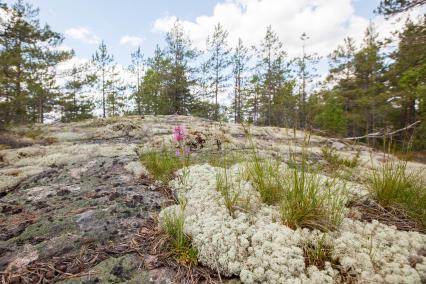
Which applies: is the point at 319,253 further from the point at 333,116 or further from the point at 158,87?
the point at 333,116

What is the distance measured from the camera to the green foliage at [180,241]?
1.95 m

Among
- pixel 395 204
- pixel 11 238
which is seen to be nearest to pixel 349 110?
pixel 395 204

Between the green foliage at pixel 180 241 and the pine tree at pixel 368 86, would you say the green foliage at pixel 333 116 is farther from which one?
the green foliage at pixel 180 241

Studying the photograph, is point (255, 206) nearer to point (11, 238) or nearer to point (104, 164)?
point (11, 238)

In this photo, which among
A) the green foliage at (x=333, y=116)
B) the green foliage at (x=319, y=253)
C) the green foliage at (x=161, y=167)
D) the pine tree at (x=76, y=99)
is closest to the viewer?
the green foliage at (x=319, y=253)

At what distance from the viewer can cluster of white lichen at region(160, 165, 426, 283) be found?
5.46 ft

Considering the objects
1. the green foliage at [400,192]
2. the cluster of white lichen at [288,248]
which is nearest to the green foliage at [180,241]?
the cluster of white lichen at [288,248]

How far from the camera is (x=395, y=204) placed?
2.60 meters

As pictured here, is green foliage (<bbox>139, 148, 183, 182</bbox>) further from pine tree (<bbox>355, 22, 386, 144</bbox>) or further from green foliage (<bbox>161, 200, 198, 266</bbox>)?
pine tree (<bbox>355, 22, 386, 144</bbox>)

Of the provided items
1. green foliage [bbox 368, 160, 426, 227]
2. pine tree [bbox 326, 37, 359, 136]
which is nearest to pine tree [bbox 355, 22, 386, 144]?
pine tree [bbox 326, 37, 359, 136]

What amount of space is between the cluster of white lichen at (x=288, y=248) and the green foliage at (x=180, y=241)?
6 centimetres

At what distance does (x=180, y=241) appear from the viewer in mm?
2043

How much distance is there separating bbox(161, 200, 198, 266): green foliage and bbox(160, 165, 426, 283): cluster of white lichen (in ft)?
0.20

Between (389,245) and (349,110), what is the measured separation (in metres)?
33.8
